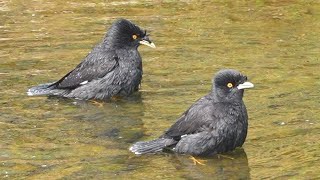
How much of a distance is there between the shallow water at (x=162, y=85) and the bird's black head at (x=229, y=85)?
2.28 feet

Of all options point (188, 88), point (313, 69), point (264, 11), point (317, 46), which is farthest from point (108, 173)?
point (264, 11)

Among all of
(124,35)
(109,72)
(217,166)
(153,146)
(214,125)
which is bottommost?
(217,166)

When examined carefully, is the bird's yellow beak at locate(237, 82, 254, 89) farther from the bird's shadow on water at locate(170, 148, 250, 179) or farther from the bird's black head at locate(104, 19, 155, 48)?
the bird's black head at locate(104, 19, 155, 48)

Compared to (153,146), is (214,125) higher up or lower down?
higher up

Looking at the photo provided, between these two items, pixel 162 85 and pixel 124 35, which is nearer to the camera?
pixel 124 35

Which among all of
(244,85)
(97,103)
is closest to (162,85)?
(97,103)

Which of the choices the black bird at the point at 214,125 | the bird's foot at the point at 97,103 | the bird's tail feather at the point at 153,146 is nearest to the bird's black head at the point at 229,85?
the black bird at the point at 214,125

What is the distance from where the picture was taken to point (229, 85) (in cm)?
1063

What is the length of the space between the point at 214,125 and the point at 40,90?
3.91 m

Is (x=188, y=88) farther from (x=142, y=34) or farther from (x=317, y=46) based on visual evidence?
(x=317, y=46)

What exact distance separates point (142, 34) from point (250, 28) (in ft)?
14.3

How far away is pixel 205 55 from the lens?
15.5 metres

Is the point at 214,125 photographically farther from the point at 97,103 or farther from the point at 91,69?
the point at 91,69

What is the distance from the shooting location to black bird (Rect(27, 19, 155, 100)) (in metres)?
13.4
